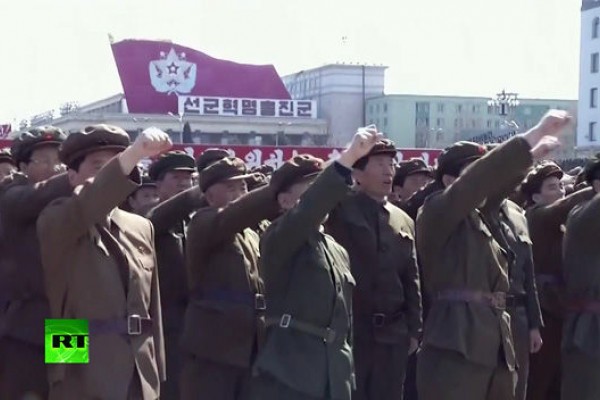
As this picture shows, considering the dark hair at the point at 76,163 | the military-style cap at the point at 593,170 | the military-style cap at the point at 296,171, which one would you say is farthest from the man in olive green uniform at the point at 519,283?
the dark hair at the point at 76,163

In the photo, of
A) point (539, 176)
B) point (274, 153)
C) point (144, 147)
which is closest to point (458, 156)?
point (539, 176)

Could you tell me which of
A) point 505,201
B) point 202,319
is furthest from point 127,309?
point 505,201

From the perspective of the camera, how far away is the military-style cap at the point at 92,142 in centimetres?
525

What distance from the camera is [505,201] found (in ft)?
23.6

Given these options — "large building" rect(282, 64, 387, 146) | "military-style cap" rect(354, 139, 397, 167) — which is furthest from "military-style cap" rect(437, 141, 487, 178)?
"large building" rect(282, 64, 387, 146)

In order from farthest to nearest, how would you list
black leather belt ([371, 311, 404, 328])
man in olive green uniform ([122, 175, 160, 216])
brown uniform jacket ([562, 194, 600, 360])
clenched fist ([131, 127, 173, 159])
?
man in olive green uniform ([122, 175, 160, 216]) → black leather belt ([371, 311, 404, 328]) → brown uniform jacket ([562, 194, 600, 360]) → clenched fist ([131, 127, 173, 159])

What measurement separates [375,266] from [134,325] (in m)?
2.42

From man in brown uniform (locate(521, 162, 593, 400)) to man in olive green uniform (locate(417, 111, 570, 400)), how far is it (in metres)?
2.07

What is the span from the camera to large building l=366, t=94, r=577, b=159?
95.7 metres

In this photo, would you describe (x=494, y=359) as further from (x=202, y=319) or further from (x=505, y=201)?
(x=202, y=319)

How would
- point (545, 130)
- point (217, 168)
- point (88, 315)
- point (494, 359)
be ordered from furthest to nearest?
point (217, 168), point (494, 359), point (545, 130), point (88, 315)

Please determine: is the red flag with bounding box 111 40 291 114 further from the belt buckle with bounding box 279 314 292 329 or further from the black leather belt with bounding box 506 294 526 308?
the belt buckle with bounding box 279 314 292 329

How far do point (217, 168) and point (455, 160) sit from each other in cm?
161

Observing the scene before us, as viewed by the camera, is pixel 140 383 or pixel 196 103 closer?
pixel 140 383
